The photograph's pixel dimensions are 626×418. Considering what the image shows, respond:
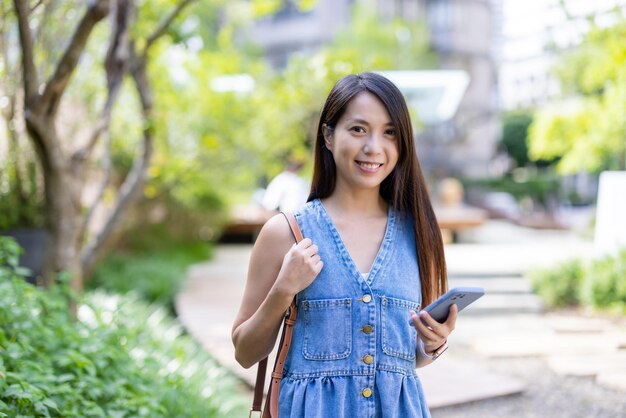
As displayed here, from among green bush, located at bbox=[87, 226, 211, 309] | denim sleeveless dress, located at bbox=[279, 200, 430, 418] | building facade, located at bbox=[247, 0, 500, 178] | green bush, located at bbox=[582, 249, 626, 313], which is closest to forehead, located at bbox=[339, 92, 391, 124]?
denim sleeveless dress, located at bbox=[279, 200, 430, 418]

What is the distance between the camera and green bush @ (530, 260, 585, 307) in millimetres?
8836

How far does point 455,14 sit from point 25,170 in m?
30.6

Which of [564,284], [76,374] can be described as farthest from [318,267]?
[564,284]

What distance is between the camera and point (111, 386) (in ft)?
11.2

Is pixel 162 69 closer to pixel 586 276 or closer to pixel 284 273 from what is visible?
pixel 586 276

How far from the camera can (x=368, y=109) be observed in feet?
6.56

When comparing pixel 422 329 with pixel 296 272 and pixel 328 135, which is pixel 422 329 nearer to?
pixel 296 272

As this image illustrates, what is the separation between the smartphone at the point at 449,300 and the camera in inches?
73.0

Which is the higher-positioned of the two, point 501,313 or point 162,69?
point 162,69

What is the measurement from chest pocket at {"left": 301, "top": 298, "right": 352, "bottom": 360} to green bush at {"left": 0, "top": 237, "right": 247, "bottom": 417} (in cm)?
105

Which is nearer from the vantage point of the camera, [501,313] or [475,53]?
[501,313]

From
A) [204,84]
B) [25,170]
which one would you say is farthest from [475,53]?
[25,170]

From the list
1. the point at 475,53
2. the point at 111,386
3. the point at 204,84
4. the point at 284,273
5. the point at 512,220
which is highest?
the point at 475,53

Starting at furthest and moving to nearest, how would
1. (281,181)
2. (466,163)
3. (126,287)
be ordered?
(466,163)
(126,287)
(281,181)
